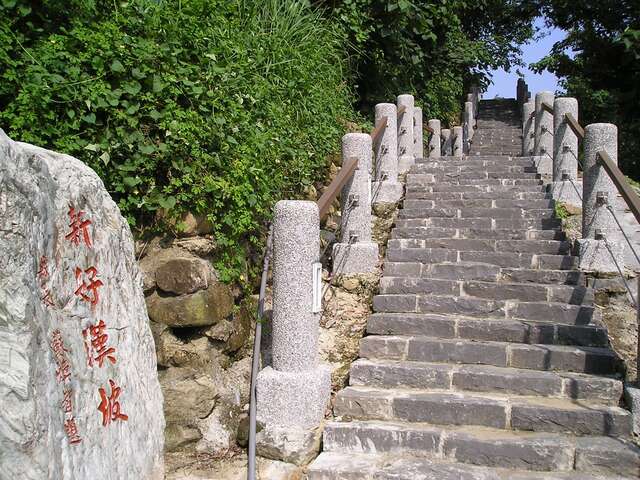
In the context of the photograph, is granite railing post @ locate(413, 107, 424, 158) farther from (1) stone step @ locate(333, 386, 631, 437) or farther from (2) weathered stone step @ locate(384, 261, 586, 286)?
(1) stone step @ locate(333, 386, 631, 437)

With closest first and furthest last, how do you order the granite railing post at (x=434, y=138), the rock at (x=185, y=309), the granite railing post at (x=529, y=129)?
the rock at (x=185, y=309), the granite railing post at (x=529, y=129), the granite railing post at (x=434, y=138)

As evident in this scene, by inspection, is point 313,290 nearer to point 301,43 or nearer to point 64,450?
point 64,450

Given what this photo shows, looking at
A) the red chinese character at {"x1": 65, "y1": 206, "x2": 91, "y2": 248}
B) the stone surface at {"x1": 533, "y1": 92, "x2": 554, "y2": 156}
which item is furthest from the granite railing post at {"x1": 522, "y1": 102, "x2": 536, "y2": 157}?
the red chinese character at {"x1": 65, "y1": 206, "x2": 91, "y2": 248}

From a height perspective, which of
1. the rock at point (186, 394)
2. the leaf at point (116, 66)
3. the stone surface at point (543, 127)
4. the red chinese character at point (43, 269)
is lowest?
the rock at point (186, 394)

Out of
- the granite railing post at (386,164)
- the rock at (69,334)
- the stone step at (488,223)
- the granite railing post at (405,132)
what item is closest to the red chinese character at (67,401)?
the rock at (69,334)

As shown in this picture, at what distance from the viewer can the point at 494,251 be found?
5.91m

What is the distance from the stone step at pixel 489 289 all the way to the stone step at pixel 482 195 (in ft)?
6.56

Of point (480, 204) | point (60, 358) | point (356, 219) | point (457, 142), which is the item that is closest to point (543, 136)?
point (480, 204)

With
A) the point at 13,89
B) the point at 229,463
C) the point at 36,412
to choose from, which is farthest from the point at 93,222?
the point at 229,463

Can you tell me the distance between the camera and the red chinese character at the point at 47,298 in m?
2.49

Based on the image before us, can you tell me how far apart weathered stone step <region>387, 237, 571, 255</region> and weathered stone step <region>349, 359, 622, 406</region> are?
1860 millimetres

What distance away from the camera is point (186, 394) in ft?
13.1

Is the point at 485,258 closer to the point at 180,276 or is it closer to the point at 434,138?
the point at 180,276

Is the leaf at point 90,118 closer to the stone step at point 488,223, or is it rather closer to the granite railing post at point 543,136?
the stone step at point 488,223
